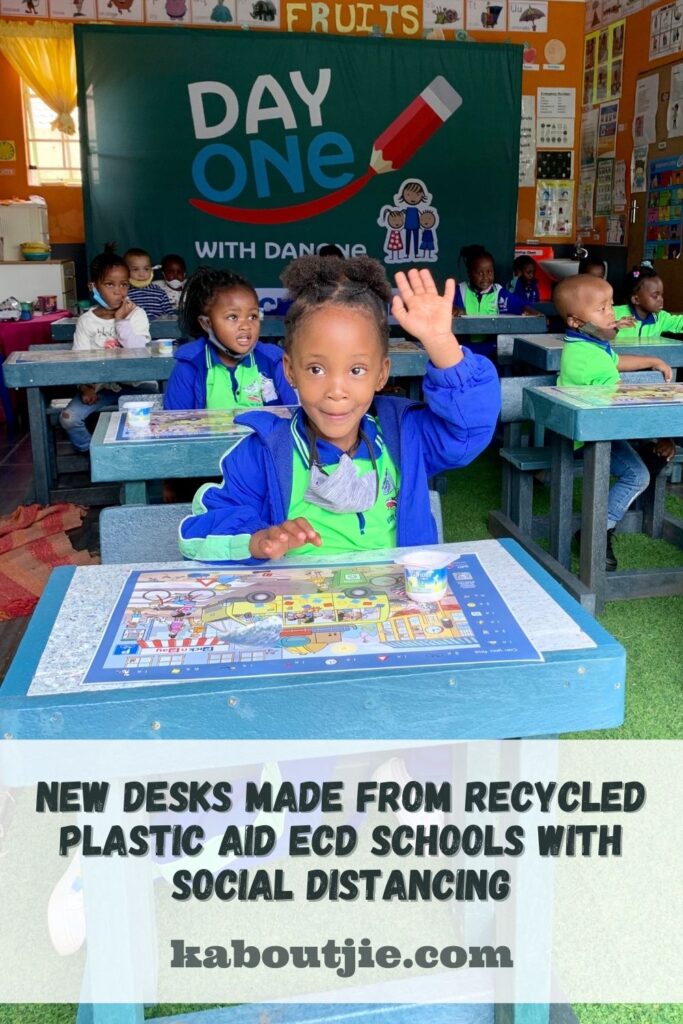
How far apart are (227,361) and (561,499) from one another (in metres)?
1.20

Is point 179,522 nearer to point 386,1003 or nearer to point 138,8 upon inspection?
point 386,1003

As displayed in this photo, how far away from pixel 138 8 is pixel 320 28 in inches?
65.7

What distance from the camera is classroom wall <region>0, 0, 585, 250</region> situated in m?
8.98

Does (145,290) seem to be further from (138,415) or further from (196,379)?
(138,415)

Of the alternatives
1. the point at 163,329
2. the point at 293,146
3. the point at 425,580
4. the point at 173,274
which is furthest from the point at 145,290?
the point at 425,580

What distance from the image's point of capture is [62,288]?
26.2 feet

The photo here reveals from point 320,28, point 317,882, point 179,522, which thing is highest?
point 320,28

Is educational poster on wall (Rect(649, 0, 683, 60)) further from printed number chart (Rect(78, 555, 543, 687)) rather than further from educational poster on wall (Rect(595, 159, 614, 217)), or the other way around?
printed number chart (Rect(78, 555, 543, 687))

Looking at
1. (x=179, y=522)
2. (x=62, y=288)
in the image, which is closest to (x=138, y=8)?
(x=62, y=288)

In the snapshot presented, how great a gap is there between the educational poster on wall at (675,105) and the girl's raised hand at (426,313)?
7637 millimetres

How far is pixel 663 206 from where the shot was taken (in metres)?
8.33

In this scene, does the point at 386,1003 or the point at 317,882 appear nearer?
the point at 386,1003

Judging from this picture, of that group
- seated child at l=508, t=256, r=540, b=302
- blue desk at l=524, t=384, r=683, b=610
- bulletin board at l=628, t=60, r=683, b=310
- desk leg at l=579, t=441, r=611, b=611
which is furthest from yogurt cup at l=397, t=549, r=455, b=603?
bulletin board at l=628, t=60, r=683, b=310

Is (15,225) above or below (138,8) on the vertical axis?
below
